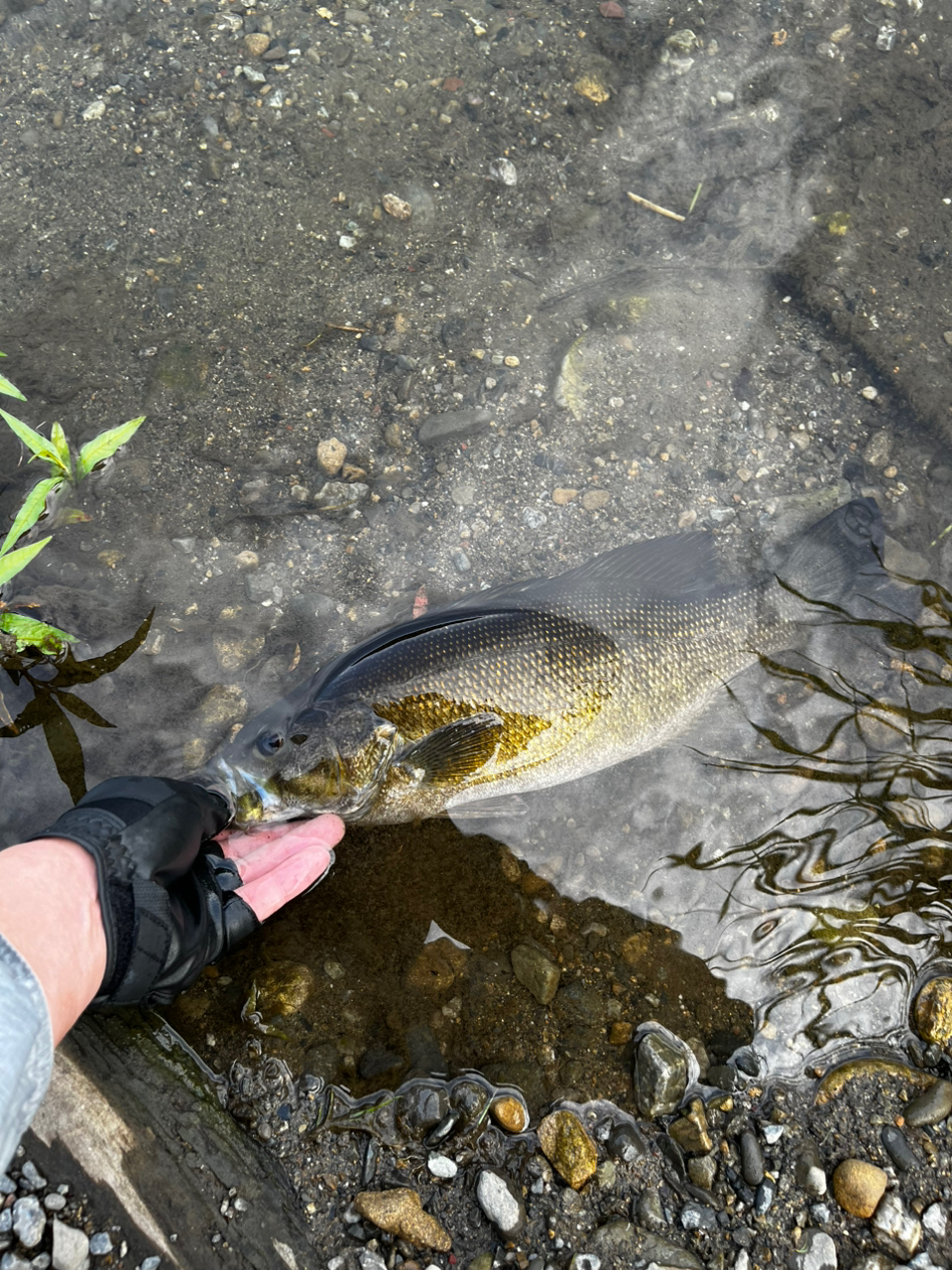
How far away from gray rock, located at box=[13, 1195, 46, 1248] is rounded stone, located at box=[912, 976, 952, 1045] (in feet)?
10.8

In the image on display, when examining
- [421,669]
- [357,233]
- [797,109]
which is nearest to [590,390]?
[357,233]

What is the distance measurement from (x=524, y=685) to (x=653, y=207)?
325 centimetres

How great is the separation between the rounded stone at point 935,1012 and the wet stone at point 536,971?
1502 mm

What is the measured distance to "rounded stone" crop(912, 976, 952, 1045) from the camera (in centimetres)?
312

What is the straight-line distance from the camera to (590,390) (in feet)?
14.1

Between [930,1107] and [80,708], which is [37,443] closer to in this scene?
[80,708]

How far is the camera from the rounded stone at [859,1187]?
2.77m

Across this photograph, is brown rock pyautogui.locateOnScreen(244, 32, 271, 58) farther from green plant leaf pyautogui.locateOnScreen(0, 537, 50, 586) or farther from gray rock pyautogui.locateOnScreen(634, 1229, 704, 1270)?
gray rock pyautogui.locateOnScreen(634, 1229, 704, 1270)

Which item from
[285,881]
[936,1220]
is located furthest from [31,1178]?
[936,1220]

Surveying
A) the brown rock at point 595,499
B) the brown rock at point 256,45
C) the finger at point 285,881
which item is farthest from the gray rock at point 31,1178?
the brown rock at point 256,45

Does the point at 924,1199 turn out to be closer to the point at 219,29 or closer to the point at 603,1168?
the point at 603,1168

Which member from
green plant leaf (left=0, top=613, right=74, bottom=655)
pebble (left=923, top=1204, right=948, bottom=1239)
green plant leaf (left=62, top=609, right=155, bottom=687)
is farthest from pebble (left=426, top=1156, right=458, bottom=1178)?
green plant leaf (left=0, top=613, right=74, bottom=655)

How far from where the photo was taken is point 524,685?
136 inches

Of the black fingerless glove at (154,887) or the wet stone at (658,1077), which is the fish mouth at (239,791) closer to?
the black fingerless glove at (154,887)
